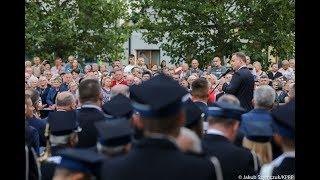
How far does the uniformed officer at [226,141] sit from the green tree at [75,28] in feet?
52.2

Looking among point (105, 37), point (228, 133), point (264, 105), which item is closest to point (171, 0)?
point (105, 37)

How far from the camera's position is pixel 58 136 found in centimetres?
502

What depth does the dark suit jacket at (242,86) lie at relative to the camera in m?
9.48

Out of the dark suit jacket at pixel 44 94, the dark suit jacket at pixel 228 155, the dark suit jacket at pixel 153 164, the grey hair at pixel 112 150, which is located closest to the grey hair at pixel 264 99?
the dark suit jacket at pixel 228 155

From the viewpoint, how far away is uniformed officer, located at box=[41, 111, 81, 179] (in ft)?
16.0

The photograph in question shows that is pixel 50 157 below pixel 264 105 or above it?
below

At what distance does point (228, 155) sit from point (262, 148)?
63 centimetres

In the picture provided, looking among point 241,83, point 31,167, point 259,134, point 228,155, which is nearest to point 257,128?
point 259,134

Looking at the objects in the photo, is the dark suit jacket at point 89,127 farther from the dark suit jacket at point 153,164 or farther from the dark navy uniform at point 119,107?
the dark suit jacket at point 153,164

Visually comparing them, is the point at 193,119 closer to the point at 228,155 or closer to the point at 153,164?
the point at 228,155

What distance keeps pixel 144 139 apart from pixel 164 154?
0.43 ft
